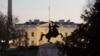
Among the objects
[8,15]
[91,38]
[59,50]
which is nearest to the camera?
[91,38]

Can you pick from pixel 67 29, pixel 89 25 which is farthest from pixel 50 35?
pixel 67 29

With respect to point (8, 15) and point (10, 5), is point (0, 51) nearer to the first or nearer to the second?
point (8, 15)

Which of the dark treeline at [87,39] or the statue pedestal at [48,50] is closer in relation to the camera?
the dark treeline at [87,39]

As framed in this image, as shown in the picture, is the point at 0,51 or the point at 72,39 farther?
the point at 0,51

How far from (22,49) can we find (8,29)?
13.3 feet

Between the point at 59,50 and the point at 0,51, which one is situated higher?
the point at 59,50

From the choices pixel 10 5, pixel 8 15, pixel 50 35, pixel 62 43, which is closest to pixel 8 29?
pixel 8 15

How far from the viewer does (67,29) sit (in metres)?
92.8

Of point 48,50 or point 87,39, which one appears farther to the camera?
point 48,50

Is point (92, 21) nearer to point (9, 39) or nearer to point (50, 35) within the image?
point (50, 35)

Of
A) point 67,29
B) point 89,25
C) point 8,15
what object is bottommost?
point 67,29

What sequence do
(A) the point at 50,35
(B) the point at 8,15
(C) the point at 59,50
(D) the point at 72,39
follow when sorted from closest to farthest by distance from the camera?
(D) the point at 72,39 < (C) the point at 59,50 < (A) the point at 50,35 < (B) the point at 8,15

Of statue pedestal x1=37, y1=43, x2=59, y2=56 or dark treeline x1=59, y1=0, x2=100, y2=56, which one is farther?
statue pedestal x1=37, y1=43, x2=59, y2=56

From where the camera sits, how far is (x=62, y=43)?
20.2 m
